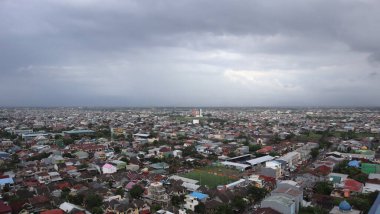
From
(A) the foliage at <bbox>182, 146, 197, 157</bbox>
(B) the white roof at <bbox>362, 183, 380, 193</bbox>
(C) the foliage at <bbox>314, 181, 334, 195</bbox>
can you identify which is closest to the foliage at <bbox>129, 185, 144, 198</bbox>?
(C) the foliage at <bbox>314, 181, 334, 195</bbox>

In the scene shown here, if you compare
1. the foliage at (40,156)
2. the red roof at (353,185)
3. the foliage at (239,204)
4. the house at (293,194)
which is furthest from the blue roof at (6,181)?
the red roof at (353,185)

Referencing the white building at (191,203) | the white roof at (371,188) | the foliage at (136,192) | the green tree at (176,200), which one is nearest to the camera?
the white building at (191,203)

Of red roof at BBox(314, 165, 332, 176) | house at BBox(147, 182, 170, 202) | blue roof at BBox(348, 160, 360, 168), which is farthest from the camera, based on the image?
blue roof at BBox(348, 160, 360, 168)

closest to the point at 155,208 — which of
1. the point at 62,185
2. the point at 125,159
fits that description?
the point at 62,185

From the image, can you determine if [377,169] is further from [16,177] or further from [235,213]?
[16,177]

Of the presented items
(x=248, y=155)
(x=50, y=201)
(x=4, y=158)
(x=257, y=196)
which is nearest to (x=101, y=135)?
(x=4, y=158)

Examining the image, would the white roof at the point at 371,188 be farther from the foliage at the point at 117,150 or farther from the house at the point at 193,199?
the foliage at the point at 117,150

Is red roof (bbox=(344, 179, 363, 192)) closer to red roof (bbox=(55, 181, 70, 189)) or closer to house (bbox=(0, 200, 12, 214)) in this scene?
red roof (bbox=(55, 181, 70, 189))
